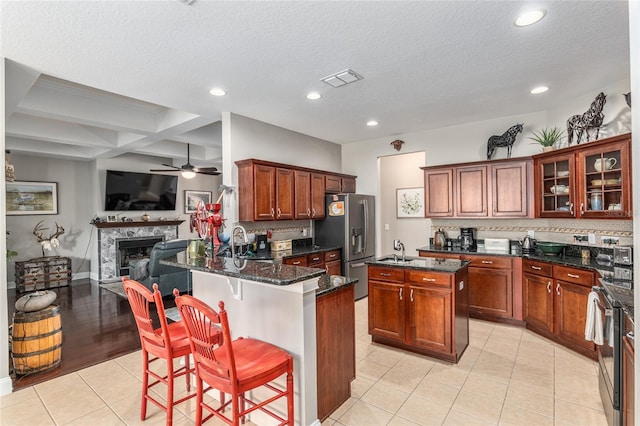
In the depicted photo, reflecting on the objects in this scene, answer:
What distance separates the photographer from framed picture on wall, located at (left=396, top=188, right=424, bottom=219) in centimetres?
638

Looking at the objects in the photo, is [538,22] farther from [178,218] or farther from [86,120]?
[178,218]

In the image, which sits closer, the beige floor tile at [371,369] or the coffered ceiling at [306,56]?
the coffered ceiling at [306,56]

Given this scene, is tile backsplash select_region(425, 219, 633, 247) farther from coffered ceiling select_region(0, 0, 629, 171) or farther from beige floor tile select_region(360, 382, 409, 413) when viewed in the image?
beige floor tile select_region(360, 382, 409, 413)

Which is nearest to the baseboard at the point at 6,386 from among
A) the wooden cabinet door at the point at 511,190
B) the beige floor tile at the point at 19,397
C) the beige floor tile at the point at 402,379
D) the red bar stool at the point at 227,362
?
the beige floor tile at the point at 19,397

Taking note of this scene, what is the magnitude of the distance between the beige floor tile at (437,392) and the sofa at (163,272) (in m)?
4.04

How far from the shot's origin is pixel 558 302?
11.5 ft

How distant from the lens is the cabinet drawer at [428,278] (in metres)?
3.10

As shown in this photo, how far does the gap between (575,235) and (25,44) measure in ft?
19.1

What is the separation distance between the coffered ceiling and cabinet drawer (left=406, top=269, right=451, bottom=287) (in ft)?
6.46

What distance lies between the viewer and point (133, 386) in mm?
2805

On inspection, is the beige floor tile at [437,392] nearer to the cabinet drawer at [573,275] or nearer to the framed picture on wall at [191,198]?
the cabinet drawer at [573,275]

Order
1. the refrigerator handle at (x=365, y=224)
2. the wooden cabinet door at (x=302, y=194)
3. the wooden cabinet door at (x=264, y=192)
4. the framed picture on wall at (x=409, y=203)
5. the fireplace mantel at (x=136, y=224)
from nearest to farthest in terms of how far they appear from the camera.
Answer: the wooden cabinet door at (x=264, y=192), the wooden cabinet door at (x=302, y=194), the refrigerator handle at (x=365, y=224), the framed picture on wall at (x=409, y=203), the fireplace mantel at (x=136, y=224)

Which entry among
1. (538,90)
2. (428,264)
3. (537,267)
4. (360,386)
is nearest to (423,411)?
(360,386)

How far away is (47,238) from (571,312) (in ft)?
29.6
